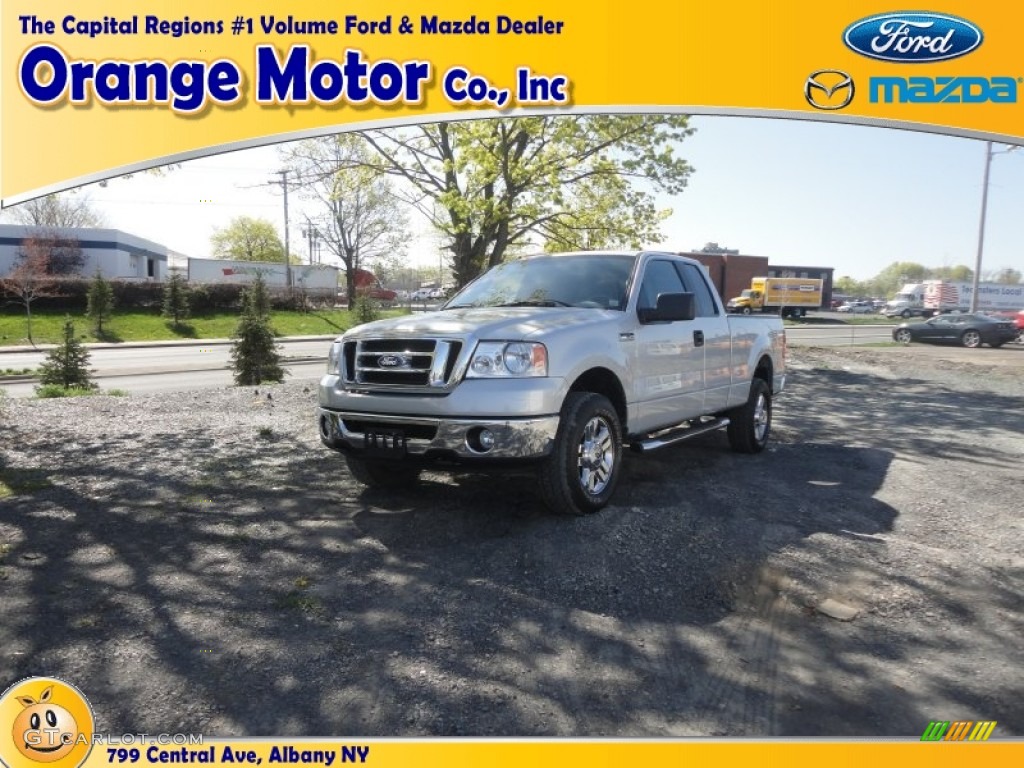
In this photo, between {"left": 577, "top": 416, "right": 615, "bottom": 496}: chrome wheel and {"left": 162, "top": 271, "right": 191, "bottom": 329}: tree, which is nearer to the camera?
{"left": 577, "top": 416, "right": 615, "bottom": 496}: chrome wheel

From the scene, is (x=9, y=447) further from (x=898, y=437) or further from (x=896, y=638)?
(x=898, y=437)

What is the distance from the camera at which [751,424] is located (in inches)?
292

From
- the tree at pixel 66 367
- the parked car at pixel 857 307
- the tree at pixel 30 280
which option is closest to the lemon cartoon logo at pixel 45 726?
the tree at pixel 66 367

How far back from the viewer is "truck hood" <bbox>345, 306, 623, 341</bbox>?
4645 mm

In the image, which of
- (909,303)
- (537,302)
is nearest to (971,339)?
(537,302)

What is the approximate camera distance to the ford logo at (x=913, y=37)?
5461 mm

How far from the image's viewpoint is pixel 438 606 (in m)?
3.62

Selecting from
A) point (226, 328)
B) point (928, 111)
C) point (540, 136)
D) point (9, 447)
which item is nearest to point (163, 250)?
point (226, 328)

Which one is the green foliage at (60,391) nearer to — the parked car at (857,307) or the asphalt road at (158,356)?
Answer: the asphalt road at (158,356)

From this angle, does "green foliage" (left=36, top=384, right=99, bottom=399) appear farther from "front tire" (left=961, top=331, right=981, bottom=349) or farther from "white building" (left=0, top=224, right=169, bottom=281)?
"white building" (left=0, top=224, right=169, bottom=281)

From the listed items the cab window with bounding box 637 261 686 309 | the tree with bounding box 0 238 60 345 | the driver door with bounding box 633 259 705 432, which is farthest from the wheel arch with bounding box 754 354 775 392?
the tree with bounding box 0 238 60 345

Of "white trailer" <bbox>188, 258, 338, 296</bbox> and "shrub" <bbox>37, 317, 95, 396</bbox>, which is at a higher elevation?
"white trailer" <bbox>188, 258, 338, 296</bbox>

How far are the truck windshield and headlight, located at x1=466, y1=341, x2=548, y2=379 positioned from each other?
1.13m

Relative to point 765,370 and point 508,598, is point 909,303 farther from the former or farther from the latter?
point 508,598
